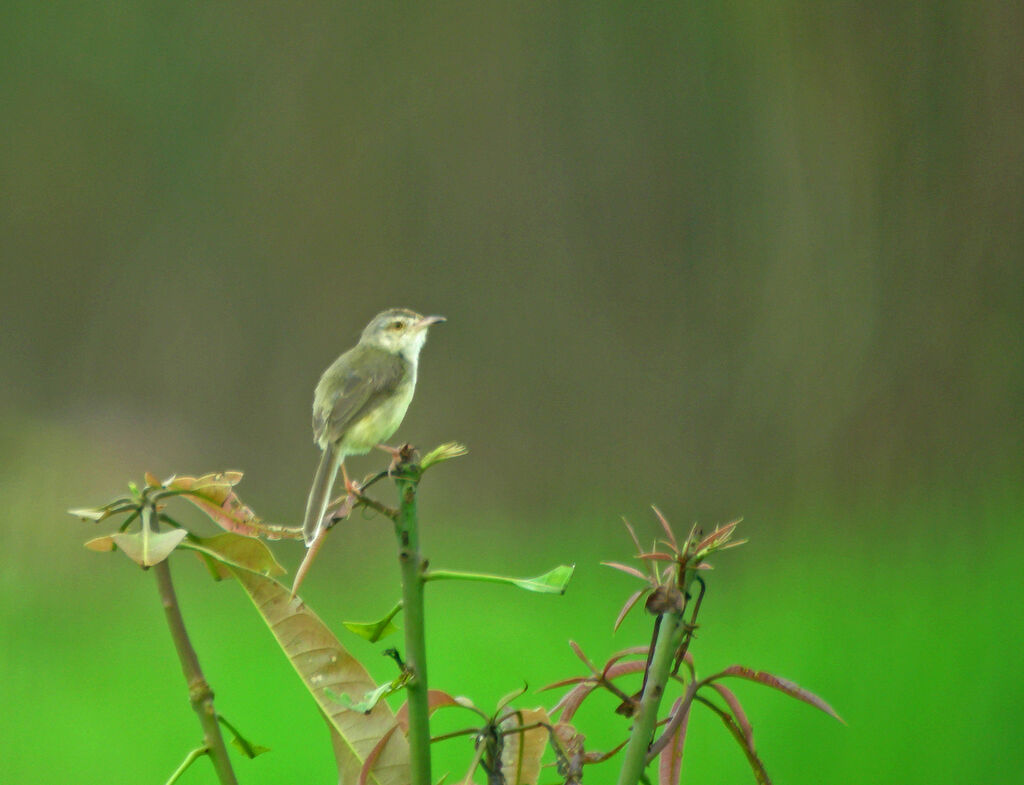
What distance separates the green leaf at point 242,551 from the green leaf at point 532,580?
9 cm

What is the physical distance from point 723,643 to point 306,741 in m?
0.55

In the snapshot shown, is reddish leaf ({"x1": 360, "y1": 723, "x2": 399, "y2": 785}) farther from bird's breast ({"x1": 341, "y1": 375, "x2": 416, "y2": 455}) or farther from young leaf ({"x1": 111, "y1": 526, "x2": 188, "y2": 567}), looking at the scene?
bird's breast ({"x1": 341, "y1": 375, "x2": 416, "y2": 455})

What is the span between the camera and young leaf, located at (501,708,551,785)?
14.3 inches

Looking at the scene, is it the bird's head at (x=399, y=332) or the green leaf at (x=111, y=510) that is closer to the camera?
the green leaf at (x=111, y=510)

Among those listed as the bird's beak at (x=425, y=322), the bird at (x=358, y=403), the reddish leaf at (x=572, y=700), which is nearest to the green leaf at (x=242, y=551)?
the reddish leaf at (x=572, y=700)

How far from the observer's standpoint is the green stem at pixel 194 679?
0.33m

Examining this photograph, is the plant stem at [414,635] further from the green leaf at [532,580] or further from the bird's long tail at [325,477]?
the bird's long tail at [325,477]

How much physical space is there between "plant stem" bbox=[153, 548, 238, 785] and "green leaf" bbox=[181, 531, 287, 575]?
0.04 metres

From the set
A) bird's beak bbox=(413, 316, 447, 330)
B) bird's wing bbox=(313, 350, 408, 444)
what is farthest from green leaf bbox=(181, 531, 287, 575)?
bird's beak bbox=(413, 316, 447, 330)

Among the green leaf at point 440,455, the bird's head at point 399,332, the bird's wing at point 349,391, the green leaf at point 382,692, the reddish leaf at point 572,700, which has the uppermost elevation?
the bird's head at point 399,332

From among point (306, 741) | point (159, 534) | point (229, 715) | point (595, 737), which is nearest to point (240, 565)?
point (159, 534)

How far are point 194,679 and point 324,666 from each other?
6 cm

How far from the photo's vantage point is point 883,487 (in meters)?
1.45

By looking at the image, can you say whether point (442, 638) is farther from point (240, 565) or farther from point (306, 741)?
point (240, 565)
